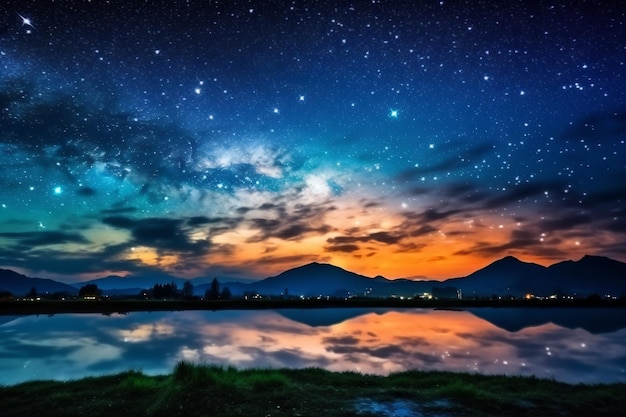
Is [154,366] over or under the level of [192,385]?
under

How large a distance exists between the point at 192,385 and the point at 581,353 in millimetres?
29508

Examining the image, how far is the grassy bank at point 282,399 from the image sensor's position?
1040 cm

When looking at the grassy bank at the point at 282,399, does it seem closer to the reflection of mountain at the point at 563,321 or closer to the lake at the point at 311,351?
the lake at the point at 311,351

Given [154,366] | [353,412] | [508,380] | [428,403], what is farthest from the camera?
[154,366]

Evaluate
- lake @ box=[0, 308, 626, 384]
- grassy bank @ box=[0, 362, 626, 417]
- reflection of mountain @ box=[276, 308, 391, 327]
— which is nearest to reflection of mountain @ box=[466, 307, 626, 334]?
lake @ box=[0, 308, 626, 384]

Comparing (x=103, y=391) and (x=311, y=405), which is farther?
(x=103, y=391)

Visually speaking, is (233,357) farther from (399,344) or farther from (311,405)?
(311,405)

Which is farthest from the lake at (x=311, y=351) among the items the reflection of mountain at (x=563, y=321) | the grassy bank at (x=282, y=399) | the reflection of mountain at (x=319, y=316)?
the reflection of mountain at (x=319, y=316)

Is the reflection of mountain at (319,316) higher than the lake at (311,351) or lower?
higher

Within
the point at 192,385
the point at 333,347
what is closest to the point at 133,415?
the point at 192,385

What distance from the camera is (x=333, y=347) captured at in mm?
30828

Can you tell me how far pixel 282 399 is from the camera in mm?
11289

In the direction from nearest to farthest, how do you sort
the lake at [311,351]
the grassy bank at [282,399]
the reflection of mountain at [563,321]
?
the grassy bank at [282,399] → the lake at [311,351] → the reflection of mountain at [563,321]

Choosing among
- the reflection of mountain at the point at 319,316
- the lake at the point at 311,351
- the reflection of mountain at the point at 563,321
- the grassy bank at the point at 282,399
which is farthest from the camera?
the reflection of mountain at the point at 319,316
